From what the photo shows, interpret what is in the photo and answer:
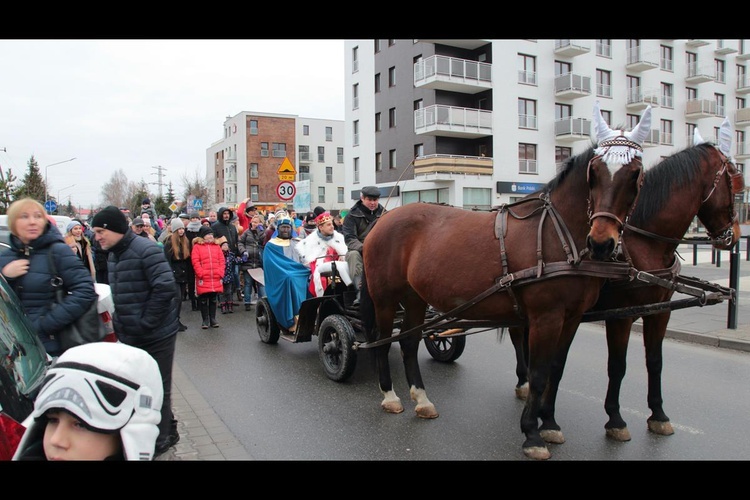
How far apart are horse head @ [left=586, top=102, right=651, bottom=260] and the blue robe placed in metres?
4.11

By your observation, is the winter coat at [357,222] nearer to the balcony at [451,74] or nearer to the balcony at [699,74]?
the balcony at [451,74]

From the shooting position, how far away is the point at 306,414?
5.05 meters

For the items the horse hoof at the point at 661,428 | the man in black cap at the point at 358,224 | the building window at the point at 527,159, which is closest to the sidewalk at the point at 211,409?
the man in black cap at the point at 358,224

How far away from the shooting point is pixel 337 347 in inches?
239

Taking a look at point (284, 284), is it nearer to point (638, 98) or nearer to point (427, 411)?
point (427, 411)

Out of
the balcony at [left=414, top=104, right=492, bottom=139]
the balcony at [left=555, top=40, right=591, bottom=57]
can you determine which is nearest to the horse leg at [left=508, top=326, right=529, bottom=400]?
the balcony at [left=414, top=104, right=492, bottom=139]

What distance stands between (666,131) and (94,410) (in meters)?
45.8

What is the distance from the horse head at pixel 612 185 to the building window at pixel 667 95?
4217cm

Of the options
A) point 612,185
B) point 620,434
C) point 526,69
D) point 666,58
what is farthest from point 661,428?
point 666,58

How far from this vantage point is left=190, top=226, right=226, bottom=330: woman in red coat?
935cm

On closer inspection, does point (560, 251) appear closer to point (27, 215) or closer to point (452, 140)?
point (27, 215)
